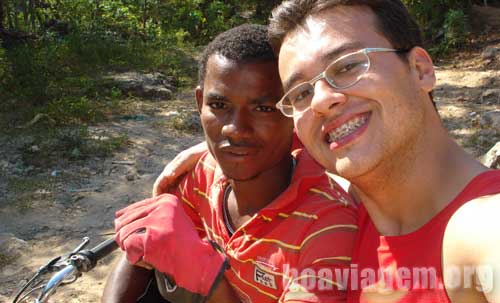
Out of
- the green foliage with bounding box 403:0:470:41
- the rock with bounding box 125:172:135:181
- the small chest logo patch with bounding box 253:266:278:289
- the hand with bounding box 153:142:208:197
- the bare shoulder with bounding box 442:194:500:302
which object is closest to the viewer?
the bare shoulder with bounding box 442:194:500:302

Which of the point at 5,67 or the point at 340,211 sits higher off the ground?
the point at 340,211

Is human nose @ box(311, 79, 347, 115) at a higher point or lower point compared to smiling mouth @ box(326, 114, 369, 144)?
higher

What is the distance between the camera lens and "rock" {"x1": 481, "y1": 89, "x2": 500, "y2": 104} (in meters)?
6.03

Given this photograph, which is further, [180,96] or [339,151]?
[180,96]

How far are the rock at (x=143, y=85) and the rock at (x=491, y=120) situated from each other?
3557 mm

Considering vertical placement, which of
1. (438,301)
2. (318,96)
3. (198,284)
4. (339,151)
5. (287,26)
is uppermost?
(287,26)

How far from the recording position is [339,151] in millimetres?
1448

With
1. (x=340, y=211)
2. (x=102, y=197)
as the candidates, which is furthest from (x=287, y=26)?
(x=102, y=197)

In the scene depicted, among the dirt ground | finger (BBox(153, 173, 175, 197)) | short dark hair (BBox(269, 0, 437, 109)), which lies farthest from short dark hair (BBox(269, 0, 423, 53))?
the dirt ground

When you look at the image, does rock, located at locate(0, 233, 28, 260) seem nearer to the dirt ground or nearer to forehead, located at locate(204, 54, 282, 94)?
the dirt ground

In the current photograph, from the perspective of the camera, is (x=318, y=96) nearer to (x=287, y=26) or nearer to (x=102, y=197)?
(x=287, y=26)

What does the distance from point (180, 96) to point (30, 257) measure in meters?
3.72

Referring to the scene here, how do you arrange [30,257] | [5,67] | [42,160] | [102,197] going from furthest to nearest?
1. [5,67]
2. [42,160]
3. [102,197]
4. [30,257]

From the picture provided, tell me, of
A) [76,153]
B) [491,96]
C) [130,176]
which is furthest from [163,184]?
[491,96]
